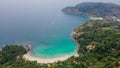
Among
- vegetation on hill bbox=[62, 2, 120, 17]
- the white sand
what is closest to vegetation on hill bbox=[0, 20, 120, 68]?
the white sand

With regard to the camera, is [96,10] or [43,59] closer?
[43,59]

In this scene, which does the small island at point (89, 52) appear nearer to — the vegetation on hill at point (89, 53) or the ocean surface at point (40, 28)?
the vegetation on hill at point (89, 53)

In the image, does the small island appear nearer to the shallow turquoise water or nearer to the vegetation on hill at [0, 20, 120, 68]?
the vegetation on hill at [0, 20, 120, 68]

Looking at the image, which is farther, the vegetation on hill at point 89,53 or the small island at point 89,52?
the small island at point 89,52

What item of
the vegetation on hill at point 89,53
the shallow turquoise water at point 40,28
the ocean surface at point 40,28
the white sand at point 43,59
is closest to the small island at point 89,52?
the vegetation on hill at point 89,53

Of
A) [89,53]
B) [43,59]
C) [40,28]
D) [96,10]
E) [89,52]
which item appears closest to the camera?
[89,53]

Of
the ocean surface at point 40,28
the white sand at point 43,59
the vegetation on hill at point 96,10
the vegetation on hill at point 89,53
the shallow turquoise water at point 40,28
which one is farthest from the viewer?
the vegetation on hill at point 96,10

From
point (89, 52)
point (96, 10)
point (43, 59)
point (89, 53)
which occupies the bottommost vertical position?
point (89, 53)

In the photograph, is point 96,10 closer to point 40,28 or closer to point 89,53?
point 40,28

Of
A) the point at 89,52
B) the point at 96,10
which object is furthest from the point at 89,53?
the point at 96,10

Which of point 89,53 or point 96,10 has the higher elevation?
point 96,10

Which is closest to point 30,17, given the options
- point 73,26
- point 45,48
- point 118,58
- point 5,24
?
point 5,24
